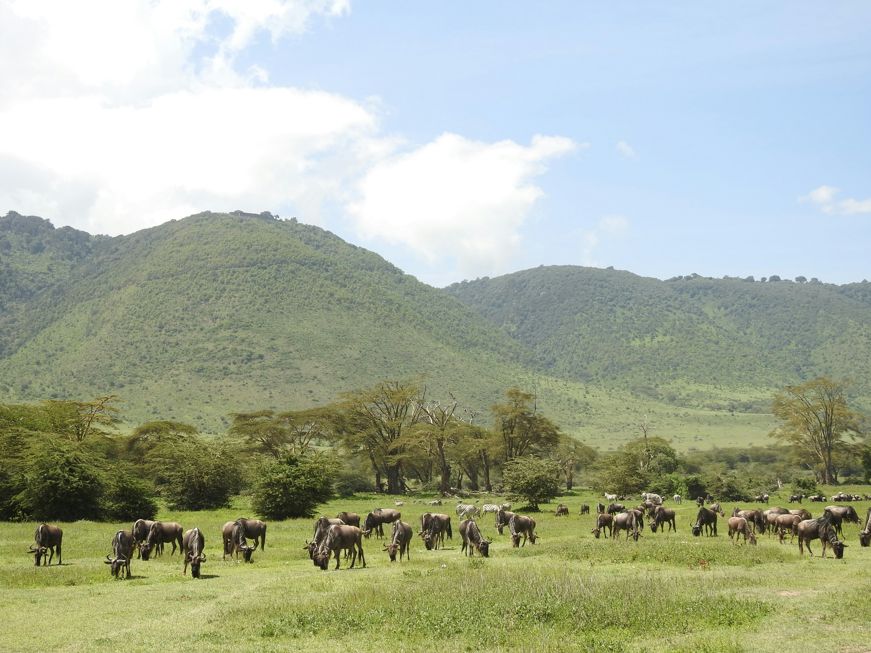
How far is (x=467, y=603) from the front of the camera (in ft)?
61.0

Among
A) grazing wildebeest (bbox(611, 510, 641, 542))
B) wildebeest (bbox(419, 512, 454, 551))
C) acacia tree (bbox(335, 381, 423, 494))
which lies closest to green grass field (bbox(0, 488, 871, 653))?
wildebeest (bbox(419, 512, 454, 551))

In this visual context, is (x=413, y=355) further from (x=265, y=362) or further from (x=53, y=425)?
(x=53, y=425)

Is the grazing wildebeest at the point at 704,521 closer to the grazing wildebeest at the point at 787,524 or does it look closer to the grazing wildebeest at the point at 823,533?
the grazing wildebeest at the point at 787,524

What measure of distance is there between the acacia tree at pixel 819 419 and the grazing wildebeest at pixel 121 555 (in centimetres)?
7367

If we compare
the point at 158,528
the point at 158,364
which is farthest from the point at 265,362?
the point at 158,528

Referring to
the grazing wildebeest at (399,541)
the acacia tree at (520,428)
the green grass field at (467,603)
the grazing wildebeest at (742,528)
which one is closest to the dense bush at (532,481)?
the acacia tree at (520,428)

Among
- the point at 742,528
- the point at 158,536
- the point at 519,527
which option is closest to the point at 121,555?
the point at 158,536

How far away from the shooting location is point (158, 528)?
97.8 feet

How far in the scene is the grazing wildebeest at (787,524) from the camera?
3358 cm

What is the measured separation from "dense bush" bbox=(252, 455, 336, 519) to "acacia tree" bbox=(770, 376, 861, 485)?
54.5 metres

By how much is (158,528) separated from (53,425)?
45.1 meters

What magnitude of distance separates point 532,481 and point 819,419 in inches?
1647

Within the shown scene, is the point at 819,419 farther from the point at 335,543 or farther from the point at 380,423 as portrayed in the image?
the point at 335,543

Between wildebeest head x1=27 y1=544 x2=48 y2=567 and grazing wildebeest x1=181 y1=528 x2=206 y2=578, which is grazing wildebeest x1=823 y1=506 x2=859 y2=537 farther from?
wildebeest head x1=27 y1=544 x2=48 y2=567
